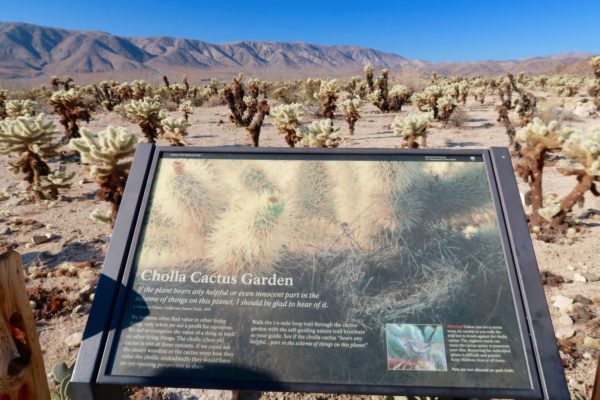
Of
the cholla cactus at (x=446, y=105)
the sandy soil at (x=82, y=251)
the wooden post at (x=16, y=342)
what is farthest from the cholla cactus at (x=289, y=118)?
the cholla cactus at (x=446, y=105)

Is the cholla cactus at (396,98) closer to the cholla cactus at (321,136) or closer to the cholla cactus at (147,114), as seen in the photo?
the cholla cactus at (321,136)

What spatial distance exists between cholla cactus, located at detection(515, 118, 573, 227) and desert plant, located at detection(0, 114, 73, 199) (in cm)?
796

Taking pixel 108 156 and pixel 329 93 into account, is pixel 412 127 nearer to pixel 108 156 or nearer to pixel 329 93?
pixel 108 156

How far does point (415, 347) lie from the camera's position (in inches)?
74.9

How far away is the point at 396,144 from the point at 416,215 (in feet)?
27.8

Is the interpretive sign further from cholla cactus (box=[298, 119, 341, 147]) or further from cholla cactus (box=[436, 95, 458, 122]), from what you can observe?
cholla cactus (box=[436, 95, 458, 122])

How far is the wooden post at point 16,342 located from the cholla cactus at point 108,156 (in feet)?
9.54

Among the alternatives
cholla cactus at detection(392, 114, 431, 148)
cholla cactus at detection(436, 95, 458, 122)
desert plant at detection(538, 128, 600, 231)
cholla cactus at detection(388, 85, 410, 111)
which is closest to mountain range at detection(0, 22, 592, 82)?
cholla cactus at detection(388, 85, 410, 111)

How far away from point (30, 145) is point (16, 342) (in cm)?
646

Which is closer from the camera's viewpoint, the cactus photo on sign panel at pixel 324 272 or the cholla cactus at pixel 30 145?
the cactus photo on sign panel at pixel 324 272

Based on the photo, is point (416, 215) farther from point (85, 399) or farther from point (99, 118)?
point (99, 118)

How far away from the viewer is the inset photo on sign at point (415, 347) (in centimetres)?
186

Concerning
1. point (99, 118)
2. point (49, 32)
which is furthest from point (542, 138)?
point (49, 32)

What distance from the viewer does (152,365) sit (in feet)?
6.17
